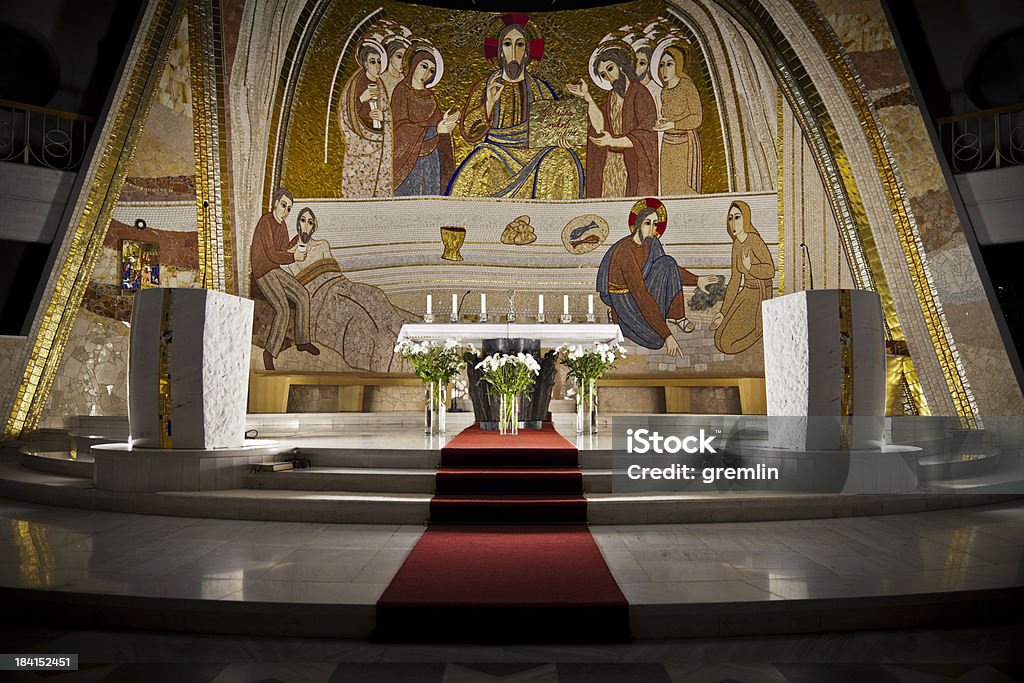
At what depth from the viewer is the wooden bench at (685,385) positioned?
11.3 metres

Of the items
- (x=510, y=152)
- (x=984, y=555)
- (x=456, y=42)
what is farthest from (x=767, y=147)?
(x=984, y=555)

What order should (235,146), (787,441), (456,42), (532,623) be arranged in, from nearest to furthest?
(532,623) < (787,441) < (235,146) < (456,42)

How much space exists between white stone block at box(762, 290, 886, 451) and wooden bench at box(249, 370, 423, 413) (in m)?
6.95

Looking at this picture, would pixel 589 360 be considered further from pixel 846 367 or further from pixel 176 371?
pixel 176 371

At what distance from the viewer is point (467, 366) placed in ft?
28.0

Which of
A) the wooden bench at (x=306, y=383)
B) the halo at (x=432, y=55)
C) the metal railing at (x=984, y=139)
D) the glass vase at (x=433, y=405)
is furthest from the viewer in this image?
the halo at (x=432, y=55)

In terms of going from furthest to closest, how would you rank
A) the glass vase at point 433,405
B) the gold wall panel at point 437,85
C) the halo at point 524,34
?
1. the halo at point 524,34
2. the gold wall panel at point 437,85
3. the glass vase at point 433,405

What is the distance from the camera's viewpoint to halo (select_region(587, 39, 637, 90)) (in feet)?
39.1

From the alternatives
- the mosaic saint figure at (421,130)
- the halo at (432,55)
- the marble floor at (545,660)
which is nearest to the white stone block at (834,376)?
the marble floor at (545,660)

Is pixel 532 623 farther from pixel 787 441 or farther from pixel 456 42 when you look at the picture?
pixel 456 42

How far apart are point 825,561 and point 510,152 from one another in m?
9.48

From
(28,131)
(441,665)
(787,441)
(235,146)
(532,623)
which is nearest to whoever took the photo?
(441,665)

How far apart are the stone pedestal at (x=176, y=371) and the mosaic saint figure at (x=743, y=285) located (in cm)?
825

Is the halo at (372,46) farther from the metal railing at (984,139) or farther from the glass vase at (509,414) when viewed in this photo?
the metal railing at (984,139)
